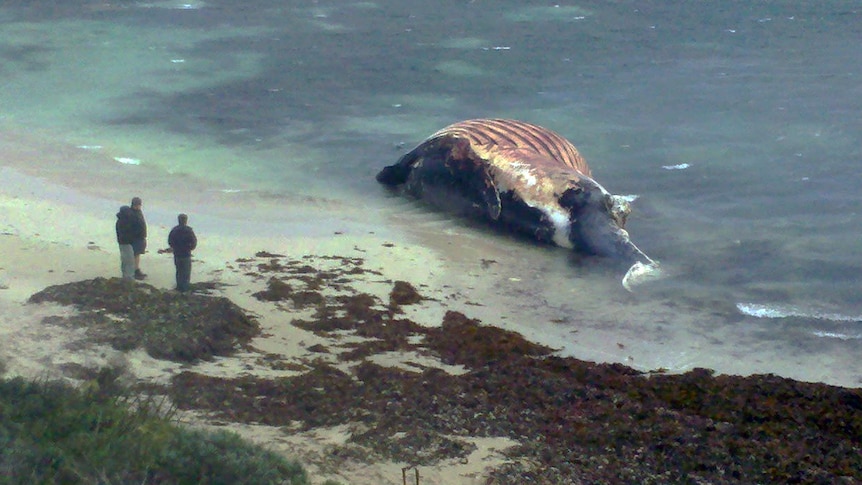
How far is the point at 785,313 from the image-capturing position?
44.5 ft

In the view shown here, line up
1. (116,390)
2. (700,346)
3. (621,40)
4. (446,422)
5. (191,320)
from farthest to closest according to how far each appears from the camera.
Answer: (621,40) → (700,346) → (191,320) → (446,422) → (116,390)

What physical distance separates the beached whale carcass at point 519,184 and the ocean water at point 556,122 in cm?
42

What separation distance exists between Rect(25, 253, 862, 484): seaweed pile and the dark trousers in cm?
141

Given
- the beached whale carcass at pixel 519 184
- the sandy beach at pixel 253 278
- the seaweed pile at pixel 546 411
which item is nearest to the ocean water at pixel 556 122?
the sandy beach at pixel 253 278

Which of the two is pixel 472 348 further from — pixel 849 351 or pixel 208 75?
pixel 208 75

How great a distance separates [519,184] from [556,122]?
6.03m

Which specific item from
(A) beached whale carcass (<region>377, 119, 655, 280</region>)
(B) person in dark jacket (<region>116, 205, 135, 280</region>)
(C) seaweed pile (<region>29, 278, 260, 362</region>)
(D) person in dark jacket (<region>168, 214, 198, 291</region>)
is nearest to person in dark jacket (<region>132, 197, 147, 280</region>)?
(B) person in dark jacket (<region>116, 205, 135, 280</region>)

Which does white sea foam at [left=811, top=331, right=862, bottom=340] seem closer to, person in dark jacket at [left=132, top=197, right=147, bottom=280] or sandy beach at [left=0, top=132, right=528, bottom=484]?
sandy beach at [left=0, top=132, right=528, bottom=484]

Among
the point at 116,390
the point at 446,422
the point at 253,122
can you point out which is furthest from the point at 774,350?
the point at 253,122

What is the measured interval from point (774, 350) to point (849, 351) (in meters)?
0.85

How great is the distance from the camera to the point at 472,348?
37.6ft

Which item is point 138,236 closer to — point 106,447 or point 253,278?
point 253,278

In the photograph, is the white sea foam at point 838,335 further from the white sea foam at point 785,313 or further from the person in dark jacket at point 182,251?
the person in dark jacket at point 182,251

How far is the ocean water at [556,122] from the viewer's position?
535 inches
